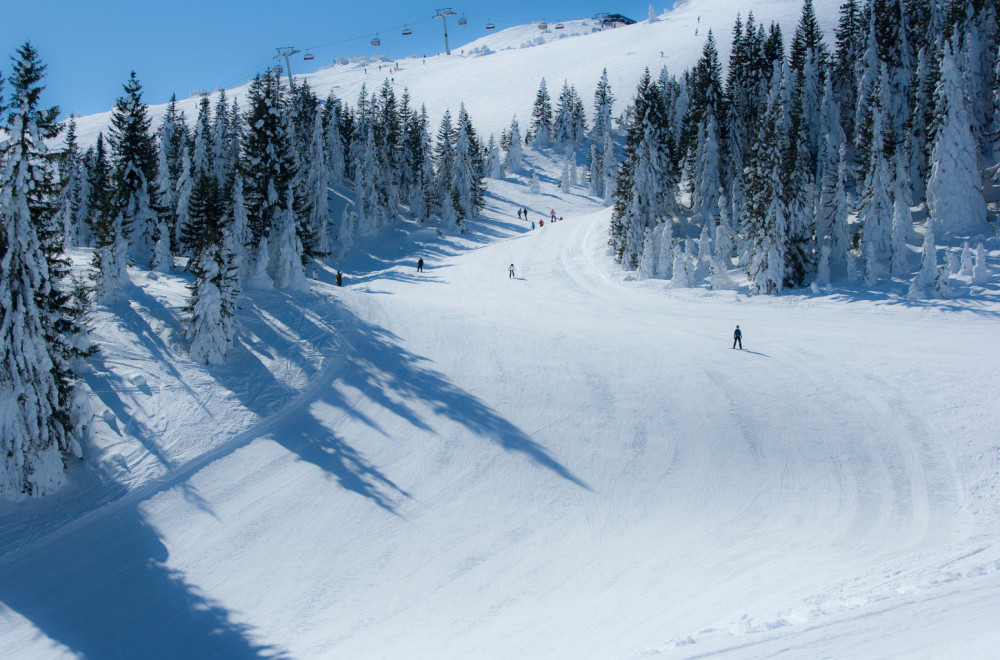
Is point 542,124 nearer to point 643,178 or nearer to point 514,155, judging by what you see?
point 514,155

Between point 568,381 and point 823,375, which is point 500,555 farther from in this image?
point 823,375

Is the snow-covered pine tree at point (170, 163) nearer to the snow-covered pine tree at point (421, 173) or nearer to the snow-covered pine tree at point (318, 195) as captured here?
the snow-covered pine tree at point (318, 195)

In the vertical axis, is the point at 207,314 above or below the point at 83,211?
below

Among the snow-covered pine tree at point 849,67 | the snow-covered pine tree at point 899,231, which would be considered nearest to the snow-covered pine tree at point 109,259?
the snow-covered pine tree at point 899,231

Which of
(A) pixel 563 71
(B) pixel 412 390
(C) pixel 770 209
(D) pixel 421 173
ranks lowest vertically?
(B) pixel 412 390

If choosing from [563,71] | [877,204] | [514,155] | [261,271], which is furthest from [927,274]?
[563,71]

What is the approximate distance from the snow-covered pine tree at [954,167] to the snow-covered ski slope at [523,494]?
8.06m

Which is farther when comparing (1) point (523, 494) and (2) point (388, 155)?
(2) point (388, 155)

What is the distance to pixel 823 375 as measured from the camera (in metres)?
23.5

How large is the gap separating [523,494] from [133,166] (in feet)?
91.7

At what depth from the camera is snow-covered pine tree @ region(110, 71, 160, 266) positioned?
1193 inches

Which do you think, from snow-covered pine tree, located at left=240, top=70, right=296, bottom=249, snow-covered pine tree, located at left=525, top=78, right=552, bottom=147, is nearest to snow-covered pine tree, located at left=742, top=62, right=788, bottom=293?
snow-covered pine tree, located at left=240, top=70, right=296, bottom=249

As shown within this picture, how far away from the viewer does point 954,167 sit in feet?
114

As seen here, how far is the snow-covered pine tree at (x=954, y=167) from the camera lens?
34.3 meters
